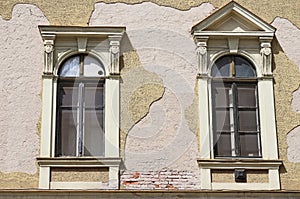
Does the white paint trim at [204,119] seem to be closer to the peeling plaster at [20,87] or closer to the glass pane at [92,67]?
the glass pane at [92,67]

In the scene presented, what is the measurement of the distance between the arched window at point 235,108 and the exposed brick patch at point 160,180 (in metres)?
0.61

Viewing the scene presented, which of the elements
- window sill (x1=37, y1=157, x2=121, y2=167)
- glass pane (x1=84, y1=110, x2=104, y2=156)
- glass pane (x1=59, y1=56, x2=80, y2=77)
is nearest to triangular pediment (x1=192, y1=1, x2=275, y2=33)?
glass pane (x1=59, y1=56, x2=80, y2=77)

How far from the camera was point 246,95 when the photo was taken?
34.4 ft

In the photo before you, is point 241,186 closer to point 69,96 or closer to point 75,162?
point 75,162

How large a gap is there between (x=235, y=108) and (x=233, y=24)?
1387 millimetres

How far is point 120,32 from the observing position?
10531 mm

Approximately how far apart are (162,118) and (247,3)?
95.6 inches

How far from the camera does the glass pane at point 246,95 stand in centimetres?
1045

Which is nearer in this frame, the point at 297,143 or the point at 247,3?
the point at 297,143

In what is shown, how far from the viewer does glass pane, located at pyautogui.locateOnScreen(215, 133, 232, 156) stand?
10.2 meters

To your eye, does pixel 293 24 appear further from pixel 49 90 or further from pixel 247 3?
pixel 49 90

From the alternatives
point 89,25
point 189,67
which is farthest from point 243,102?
point 89,25

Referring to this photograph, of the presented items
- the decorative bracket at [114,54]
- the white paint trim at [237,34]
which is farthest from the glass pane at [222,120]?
the decorative bracket at [114,54]

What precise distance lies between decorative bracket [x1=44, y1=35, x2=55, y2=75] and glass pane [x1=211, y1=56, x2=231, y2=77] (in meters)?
2.51
